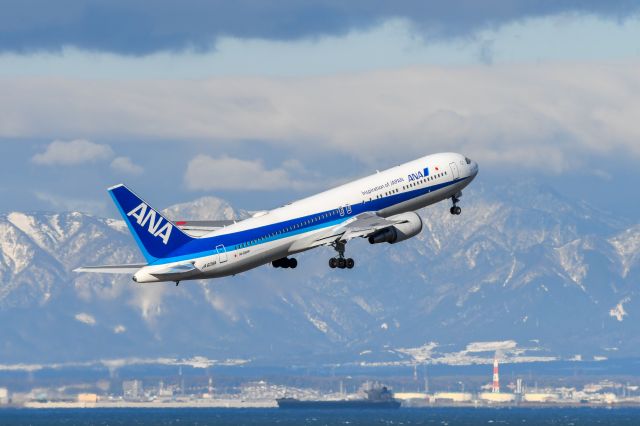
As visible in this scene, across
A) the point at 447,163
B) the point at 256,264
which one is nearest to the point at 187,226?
the point at 256,264

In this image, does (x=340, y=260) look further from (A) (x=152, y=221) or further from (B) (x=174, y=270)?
(A) (x=152, y=221)

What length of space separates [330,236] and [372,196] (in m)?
6.58

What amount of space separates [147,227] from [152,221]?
58cm

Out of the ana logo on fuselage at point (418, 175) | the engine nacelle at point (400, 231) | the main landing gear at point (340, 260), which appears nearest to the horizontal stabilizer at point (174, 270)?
the main landing gear at point (340, 260)

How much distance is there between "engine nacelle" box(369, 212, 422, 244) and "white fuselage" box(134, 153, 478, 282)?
85.0 inches

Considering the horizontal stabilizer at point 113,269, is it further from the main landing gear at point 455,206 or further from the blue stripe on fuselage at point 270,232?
the main landing gear at point 455,206

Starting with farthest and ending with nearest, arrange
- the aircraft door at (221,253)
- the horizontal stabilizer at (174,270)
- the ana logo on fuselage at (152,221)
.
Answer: the aircraft door at (221,253), the horizontal stabilizer at (174,270), the ana logo on fuselage at (152,221)

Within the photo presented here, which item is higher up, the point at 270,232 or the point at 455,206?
the point at 455,206

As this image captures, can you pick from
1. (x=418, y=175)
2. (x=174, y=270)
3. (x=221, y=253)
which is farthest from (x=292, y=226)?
(x=418, y=175)

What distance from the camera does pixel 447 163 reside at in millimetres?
139375

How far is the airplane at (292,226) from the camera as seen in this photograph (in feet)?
383

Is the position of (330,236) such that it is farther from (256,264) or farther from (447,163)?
(447,163)

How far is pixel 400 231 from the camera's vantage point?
129125 millimetres

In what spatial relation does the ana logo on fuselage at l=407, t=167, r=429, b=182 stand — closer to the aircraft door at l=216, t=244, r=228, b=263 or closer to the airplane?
the airplane
